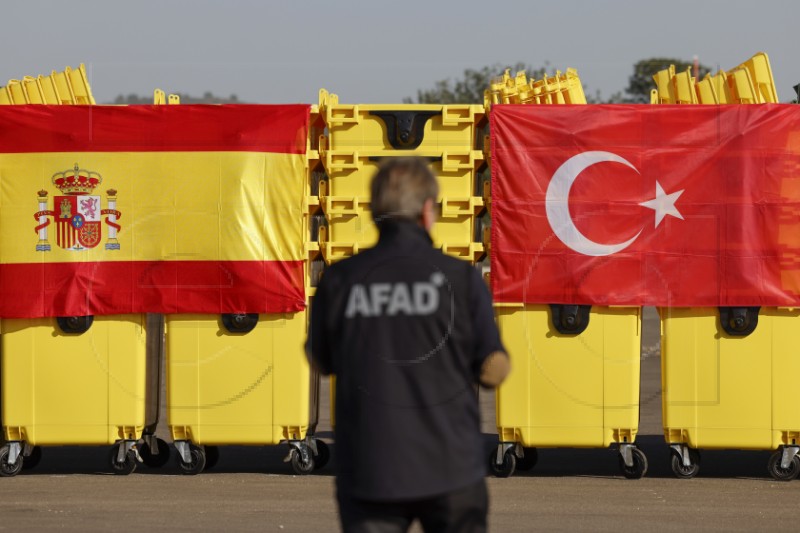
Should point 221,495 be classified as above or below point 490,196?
below

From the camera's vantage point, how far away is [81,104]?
1011 cm

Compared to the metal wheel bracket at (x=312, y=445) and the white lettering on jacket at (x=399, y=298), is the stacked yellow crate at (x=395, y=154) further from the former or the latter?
the white lettering on jacket at (x=399, y=298)

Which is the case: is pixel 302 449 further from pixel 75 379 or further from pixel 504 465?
pixel 75 379

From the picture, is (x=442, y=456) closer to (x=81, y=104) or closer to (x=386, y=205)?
(x=386, y=205)

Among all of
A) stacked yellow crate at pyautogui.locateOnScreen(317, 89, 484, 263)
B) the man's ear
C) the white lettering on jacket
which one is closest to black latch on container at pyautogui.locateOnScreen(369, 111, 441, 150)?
stacked yellow crate at pyautogui.locateOnScreen(317, 89, 484, 263)

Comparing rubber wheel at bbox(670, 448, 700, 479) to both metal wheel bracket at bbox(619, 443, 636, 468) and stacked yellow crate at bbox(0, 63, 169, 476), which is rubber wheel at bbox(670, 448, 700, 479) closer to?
metal wheel bracket at bbox(619, 443, 636, 468)

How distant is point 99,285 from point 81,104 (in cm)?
128

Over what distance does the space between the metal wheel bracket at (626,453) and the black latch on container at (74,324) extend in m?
3.69

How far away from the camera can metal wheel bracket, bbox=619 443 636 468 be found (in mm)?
9758

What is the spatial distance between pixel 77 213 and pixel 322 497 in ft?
8.42

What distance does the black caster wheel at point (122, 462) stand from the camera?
10062 mm

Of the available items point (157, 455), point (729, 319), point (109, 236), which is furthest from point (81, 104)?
point (729, 319)

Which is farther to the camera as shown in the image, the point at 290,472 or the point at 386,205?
the point at 290,472

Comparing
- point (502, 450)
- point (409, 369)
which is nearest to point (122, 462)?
point (502, 450)
